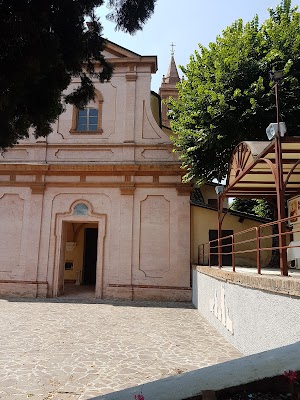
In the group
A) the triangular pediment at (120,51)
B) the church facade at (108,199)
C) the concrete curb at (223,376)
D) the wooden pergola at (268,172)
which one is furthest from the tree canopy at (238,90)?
the concrete curb at (223,376)

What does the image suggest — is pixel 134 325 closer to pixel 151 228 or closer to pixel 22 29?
pixel 151 228

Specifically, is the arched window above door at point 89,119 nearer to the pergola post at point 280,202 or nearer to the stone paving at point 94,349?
the stone paving at point 94,349

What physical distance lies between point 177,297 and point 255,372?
33.7 feet

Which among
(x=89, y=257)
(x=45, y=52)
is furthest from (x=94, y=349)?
(x=89, y=257)

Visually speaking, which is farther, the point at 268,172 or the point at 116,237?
the point at 116,237

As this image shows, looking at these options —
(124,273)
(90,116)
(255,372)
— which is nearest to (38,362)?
(255,372)

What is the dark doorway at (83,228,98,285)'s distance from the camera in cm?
1858

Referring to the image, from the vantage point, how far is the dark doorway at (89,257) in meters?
18.6

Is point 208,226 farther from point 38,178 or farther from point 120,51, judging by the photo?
point 120,51

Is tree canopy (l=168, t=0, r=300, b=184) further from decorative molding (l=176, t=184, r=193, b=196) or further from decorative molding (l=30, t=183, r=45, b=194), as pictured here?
decorative molding (l=30, t=183, r=45, b=194)

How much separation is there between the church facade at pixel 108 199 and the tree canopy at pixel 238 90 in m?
2.28

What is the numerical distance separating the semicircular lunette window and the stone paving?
4.22 m

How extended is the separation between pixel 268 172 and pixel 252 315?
409cm

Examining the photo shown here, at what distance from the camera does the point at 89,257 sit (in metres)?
18.9
